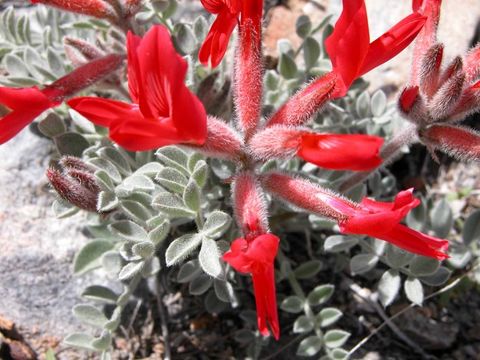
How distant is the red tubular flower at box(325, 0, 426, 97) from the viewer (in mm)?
2139

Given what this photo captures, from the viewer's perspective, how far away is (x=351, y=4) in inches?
84.6

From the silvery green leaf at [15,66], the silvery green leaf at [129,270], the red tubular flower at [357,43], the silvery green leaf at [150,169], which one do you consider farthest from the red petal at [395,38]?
the silvery green leaf at [15,66]

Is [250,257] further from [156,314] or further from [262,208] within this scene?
[156,314]

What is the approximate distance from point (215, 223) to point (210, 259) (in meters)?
0.16

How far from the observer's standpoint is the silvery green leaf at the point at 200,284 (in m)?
2.84

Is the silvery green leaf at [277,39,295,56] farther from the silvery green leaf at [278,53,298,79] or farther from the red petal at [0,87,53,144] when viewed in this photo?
the red petal at [0,87,53,144]

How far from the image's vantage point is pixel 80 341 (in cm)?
296

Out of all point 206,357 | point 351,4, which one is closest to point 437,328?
point 206,357

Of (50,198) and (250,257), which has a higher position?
(250,257)

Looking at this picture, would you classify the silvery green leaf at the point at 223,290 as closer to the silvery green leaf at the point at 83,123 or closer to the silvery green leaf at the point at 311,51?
the silvery green leaf at the point at 83,123

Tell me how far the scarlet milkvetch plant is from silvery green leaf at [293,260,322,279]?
1.27ft

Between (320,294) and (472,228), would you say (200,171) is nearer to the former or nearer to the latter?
(320,294)

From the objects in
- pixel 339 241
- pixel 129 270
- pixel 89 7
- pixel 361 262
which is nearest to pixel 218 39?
pixel 89 7

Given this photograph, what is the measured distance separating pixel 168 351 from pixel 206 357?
0.26 metres
